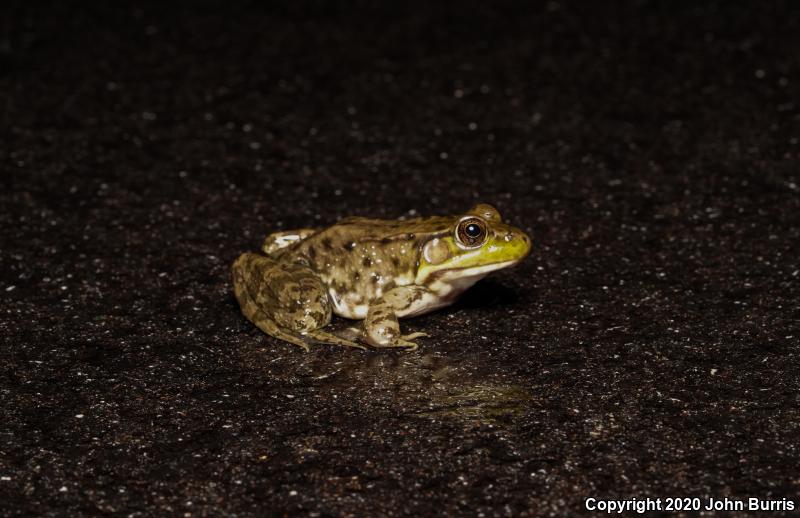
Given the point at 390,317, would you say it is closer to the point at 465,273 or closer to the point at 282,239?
the point at 465,273

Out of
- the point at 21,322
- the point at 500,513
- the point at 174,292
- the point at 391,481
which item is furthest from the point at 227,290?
the point at 500,513

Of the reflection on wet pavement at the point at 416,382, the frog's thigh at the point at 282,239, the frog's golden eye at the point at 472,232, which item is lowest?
the reflection on wet pavement at the point at 416,382

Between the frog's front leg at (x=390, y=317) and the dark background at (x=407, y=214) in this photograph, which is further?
the frog's front leg at (x=390, y=317)

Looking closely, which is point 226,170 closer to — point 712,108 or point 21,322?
point 21,322

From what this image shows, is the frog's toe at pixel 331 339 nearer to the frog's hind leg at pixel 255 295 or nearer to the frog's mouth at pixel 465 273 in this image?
the frog's hind leg at pixel 255 295

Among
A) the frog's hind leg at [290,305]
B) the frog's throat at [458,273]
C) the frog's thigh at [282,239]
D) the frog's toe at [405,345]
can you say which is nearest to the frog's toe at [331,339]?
the frog's hind leg at [290,305]

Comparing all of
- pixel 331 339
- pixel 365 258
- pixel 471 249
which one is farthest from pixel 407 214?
pixel 331 339
